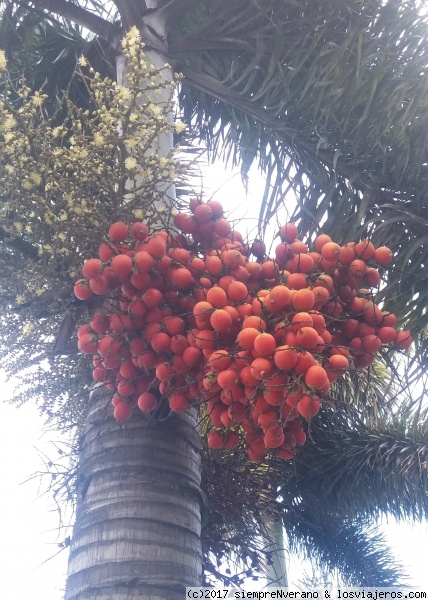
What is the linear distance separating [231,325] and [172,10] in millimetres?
1964

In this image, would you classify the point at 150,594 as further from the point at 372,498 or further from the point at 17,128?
the point at 372,498

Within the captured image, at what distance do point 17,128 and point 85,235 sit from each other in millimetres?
403

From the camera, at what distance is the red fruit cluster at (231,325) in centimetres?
137

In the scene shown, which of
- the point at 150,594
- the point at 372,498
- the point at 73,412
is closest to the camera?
the point at 150,594

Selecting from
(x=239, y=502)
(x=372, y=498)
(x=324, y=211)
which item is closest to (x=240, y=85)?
(x=324, y=211)

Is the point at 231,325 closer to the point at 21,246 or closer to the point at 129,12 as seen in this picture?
the point at 21,246

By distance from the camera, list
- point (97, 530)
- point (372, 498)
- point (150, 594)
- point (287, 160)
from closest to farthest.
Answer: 1. point (150, 594)
2. point (97, 530)
3. point (287, 160)
4. point (372, 498)

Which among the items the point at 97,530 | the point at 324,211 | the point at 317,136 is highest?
the point at 317,136

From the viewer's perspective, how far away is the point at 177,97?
11.2 ft

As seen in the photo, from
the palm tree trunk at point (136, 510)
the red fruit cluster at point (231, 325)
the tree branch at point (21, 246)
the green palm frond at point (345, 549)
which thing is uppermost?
the tree branch at point (21, 246)

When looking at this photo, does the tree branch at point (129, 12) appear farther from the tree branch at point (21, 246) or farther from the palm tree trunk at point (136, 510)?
the palm tree trunk at point (136, 510)

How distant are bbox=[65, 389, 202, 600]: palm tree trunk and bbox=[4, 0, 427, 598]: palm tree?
1.95 feet

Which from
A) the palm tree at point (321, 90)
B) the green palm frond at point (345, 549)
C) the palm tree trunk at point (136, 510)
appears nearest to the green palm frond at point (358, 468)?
the green palm frond at point (345, 549)

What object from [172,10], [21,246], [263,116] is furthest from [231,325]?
[172,10]
